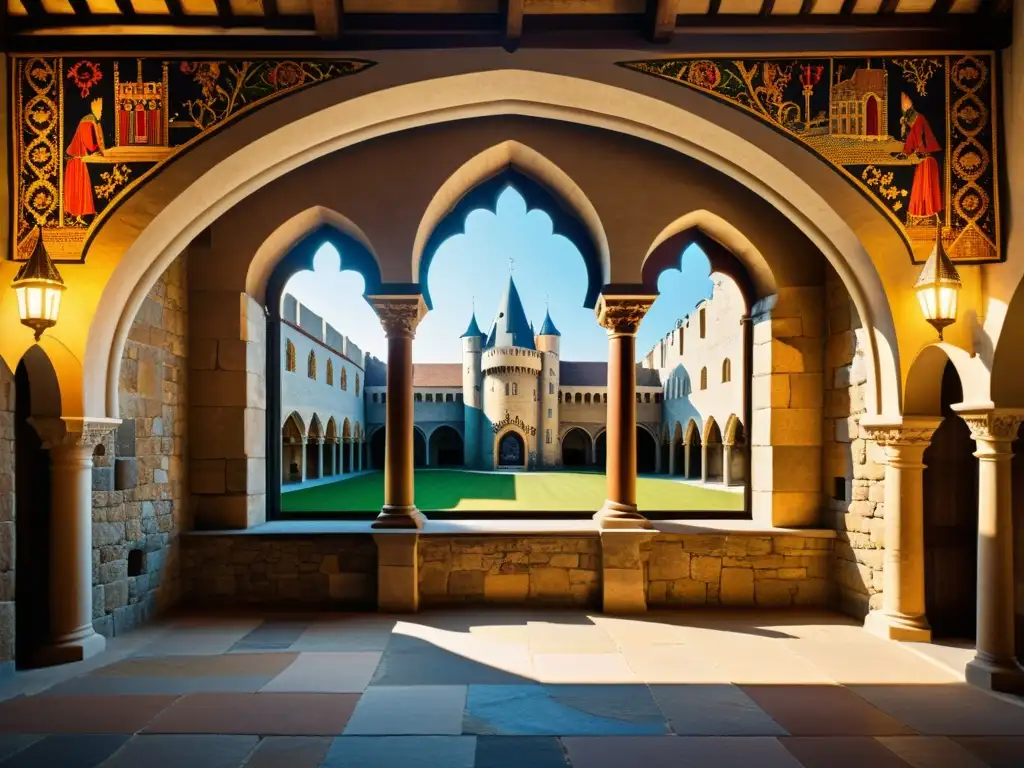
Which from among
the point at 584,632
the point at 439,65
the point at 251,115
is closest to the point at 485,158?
the point at 439,65

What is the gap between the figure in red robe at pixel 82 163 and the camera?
13.9 feet

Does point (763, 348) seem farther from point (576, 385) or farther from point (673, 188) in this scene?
point (576, 385)

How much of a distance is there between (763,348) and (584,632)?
3.32 m

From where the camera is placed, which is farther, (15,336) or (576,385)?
(576,385)

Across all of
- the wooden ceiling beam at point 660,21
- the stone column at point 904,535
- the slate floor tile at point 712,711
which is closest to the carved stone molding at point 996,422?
the stone column at point 904,535

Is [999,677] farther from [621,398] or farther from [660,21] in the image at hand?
[660,21]

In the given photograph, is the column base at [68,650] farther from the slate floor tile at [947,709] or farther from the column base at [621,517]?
the slate floor tile at [947,709]

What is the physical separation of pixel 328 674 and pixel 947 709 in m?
3.85

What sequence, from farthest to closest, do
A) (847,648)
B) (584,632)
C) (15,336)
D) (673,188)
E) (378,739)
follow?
1. (673,188)
2. (584,632)
3. (847,648)
4. (15,336)
5. (378,739)

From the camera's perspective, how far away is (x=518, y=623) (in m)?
5.23

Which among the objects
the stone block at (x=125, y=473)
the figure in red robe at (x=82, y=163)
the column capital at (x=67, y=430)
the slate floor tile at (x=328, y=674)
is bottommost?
the slate floor tile at (x=328, y=674)

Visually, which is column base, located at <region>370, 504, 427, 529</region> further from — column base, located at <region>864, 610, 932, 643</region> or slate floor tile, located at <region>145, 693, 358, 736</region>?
column base, located at <region>864, 610, 932, 643</region>

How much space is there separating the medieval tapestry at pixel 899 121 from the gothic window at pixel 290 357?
12.8 metres

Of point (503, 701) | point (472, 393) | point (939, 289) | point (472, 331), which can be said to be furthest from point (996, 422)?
point (472, 331)
